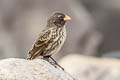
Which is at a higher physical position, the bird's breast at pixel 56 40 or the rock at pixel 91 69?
the bird's breast at pixel 56 40

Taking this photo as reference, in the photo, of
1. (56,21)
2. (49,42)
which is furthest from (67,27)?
(49,42)

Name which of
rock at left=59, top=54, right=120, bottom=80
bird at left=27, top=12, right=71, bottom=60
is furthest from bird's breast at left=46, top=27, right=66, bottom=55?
rock at left=59, top=54, right=120, bottom=80

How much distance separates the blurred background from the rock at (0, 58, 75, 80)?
12055mm

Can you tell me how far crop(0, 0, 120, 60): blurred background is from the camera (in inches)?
950

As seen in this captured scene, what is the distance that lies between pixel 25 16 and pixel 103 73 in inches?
246

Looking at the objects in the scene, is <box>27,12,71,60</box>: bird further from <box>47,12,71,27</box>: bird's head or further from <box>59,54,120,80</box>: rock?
<box>59,54,120,80</box>: rock

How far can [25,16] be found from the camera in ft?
80.5

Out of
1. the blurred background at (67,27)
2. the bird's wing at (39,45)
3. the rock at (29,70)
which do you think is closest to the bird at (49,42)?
the bird's wing at (39,45)

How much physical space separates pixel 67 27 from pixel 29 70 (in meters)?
13.3

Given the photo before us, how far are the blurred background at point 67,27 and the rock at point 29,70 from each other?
39.6 ft

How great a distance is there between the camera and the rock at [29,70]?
10.9 meters

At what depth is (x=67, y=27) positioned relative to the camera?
2447 cm

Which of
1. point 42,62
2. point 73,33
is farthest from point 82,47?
point 42,62

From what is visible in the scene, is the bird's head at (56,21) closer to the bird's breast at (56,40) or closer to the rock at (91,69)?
the bird's breast at (56,40)
